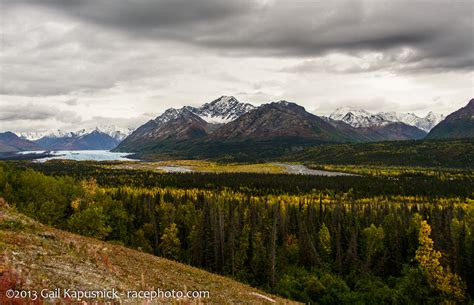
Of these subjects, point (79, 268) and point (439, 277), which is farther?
point (439, 277)

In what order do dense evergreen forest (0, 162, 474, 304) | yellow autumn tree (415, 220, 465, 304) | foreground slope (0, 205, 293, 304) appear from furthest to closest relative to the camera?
dense evergreen forest (0, 162, 474, 304) → yellow autumn tree (415, 220, 465, 304) → foreground slope (0, 205, 293, 304)

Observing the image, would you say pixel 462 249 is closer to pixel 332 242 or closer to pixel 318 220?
pixel 332 242

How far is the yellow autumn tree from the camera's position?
8422 cm

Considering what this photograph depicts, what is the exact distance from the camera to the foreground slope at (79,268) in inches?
1045

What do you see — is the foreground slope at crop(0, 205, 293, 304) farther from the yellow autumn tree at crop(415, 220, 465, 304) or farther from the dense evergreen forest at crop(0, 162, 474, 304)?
the yellow autumn tree at crop(415, 220, 465, 304)

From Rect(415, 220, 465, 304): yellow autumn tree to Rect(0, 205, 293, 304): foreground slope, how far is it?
6027cm

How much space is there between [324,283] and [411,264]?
33124mm

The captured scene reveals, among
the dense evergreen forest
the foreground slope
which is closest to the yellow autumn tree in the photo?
the dense evergreen forest

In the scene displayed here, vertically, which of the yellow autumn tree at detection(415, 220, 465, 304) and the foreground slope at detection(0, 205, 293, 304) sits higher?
the foreground slope at detection(0, 205, 293, 304)

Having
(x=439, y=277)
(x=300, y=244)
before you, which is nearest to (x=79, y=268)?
(x=439, y=277)

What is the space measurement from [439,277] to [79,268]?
80.9 m

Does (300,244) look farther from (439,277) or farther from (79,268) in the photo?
(79,268)

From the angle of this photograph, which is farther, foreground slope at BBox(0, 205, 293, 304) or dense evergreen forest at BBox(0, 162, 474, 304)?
dense evergreen forest at BBox(0, 162, 474, 304)

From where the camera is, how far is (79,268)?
31.2 meters
